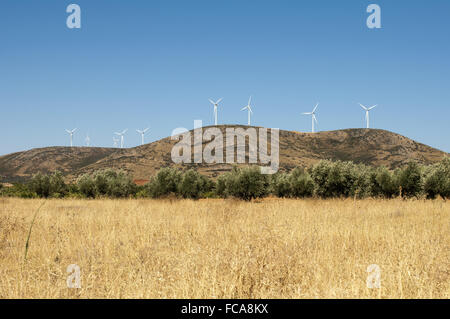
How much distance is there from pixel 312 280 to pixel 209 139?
141 m

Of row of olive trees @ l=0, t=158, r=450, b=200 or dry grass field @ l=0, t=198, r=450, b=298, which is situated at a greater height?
dry grass field @ l=0, t=198, r=450, b=298

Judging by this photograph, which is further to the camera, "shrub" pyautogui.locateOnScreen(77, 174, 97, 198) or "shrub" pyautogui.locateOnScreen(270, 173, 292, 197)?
"shrub" pyautogui.locateOnScreen(270, 173, 292, 197)

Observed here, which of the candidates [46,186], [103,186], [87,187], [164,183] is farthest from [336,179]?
[46,186]

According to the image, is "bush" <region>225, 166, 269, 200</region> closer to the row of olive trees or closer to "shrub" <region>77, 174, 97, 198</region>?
the row of olive trees

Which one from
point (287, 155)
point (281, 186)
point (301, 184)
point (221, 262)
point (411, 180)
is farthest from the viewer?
point (287, 155)

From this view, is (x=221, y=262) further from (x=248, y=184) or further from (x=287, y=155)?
(x=287, y=155)

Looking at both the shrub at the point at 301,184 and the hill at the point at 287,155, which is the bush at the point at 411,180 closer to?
the shrub at the point at 301,184

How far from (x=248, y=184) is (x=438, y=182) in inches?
643

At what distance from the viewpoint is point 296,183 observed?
35.6 m

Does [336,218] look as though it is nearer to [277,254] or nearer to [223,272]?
[277,254]

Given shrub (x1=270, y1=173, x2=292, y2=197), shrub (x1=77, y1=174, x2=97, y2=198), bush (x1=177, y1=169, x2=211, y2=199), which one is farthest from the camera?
shrub (x1=270, y1=173, x2=292, y2=197)

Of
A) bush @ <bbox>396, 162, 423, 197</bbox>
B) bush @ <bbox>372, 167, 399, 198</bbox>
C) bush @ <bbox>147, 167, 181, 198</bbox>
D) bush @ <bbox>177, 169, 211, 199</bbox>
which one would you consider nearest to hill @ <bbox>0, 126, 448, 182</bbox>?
bush @ <bbox>177, 169, 211, 199</bbox>

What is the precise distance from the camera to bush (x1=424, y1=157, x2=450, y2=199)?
29.4 meters

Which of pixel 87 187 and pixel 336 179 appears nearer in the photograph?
pixel 336 179
